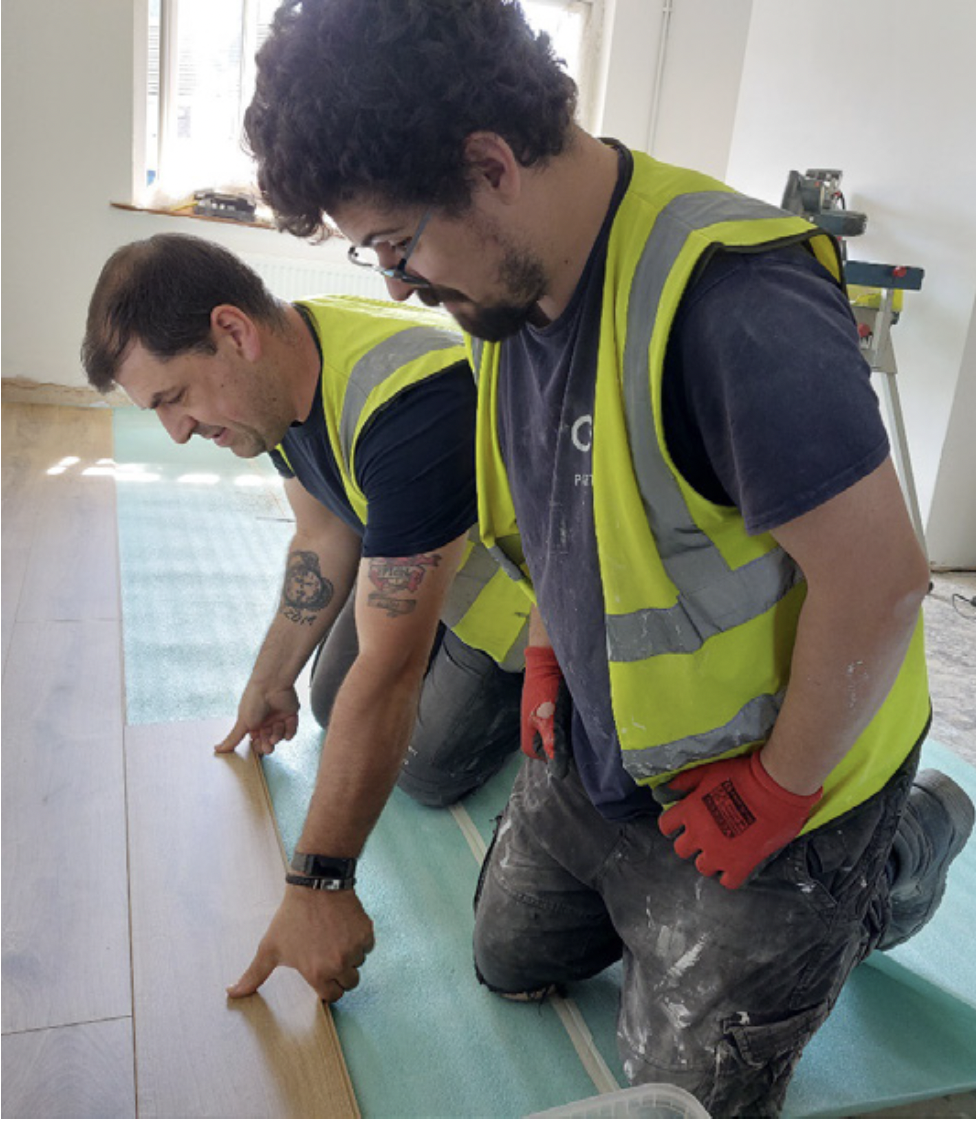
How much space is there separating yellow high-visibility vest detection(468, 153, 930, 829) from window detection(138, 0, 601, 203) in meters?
4.95

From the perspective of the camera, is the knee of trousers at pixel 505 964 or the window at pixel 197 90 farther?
the window at pixel 197 90

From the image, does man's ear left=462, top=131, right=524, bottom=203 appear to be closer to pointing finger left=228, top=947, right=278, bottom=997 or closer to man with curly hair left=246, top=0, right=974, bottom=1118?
→ man with curly hair left=246, top=0, right=974, bottom=1118

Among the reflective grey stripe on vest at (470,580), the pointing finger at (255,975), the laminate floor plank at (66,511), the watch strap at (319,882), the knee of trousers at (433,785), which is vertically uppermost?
the reflective grey stripe on vest at (470,580)

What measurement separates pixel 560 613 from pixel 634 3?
546cm

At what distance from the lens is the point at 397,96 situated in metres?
0.82

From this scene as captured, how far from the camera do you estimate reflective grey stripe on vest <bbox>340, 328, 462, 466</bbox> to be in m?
1.53

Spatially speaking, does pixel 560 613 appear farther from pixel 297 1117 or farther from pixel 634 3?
pixel 634 3

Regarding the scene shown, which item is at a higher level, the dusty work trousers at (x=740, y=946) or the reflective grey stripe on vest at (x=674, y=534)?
the reflective grey stripe on vest at (x=674, y=534)

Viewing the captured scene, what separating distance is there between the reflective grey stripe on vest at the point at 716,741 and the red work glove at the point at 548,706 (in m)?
0.30

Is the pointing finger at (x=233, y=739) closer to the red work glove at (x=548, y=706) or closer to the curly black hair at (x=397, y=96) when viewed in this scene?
the red work glove at (x=548, y=706)

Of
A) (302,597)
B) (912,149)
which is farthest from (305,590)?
(912,149)

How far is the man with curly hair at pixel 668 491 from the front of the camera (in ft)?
2.70

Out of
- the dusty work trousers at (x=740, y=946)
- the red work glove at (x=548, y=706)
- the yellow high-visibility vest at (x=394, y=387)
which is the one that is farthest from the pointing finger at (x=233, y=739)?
the dusty work trousers at (x=740, y=946)

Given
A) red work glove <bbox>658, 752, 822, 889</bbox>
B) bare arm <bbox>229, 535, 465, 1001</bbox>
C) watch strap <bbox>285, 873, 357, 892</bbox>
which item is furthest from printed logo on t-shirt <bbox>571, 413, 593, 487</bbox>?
watch strap <bbox>285, 873, 357, 892</bbox>
